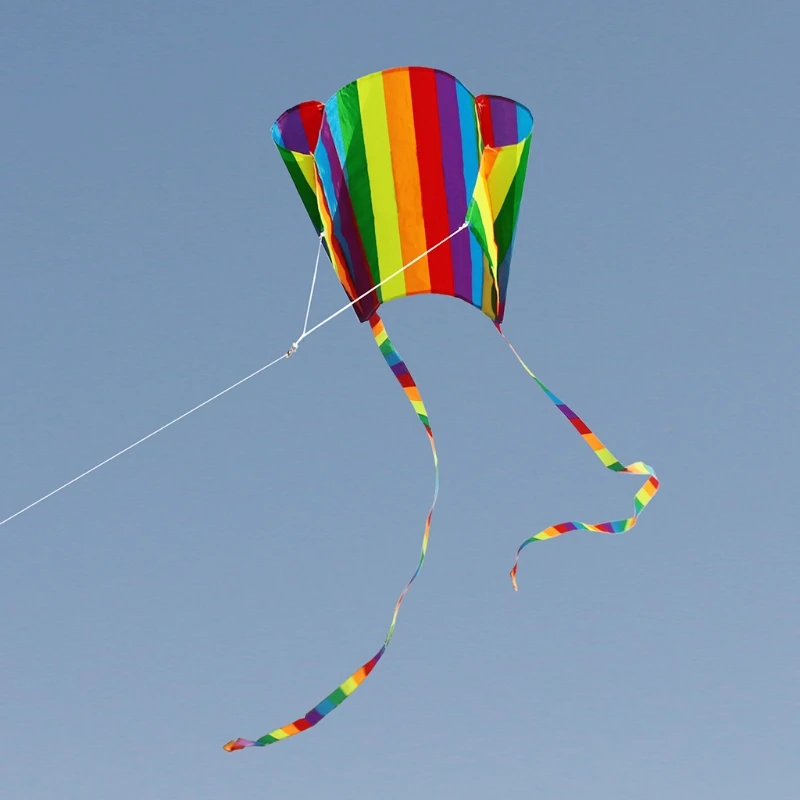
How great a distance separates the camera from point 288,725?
9055 mm

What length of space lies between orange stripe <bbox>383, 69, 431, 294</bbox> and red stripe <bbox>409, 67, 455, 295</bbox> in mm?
42

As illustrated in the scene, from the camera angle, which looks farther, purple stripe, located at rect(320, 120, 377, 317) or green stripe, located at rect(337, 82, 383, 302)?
purple stripe, located at rect(320, 120, 377, 317)

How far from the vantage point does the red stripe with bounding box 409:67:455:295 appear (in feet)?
33.5

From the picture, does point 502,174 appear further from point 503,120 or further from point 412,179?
point 412,179

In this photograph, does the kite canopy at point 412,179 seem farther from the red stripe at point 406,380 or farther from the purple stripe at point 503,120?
the red stripe at point 406,380

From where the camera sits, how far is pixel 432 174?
10539mm

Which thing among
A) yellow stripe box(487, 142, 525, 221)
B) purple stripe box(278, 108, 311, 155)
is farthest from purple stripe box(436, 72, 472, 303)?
purple stripe box(278, 108, 311, 155)

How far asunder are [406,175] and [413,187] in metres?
0.11

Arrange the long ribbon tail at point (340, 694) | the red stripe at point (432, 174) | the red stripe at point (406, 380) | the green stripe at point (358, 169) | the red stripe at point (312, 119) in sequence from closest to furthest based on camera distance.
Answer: the long ribbon tail at point (340, 694) → the red stripe at point (432, 174) → the green stripe at point (358, 169) → the red stripe at point (312, 119) → the red stripe at point (406, 380)

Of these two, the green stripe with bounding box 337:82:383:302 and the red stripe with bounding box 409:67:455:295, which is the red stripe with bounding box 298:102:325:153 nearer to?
the green stripe with bounding box 337:82:383:302

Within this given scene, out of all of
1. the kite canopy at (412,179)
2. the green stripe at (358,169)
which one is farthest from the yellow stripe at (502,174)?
the green stripe at (358,169)

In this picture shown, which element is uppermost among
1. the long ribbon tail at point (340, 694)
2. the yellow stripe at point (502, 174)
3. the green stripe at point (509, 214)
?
the yellow stripe at point (502, 174)

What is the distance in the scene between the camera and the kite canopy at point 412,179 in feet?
33.7

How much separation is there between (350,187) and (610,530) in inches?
132
